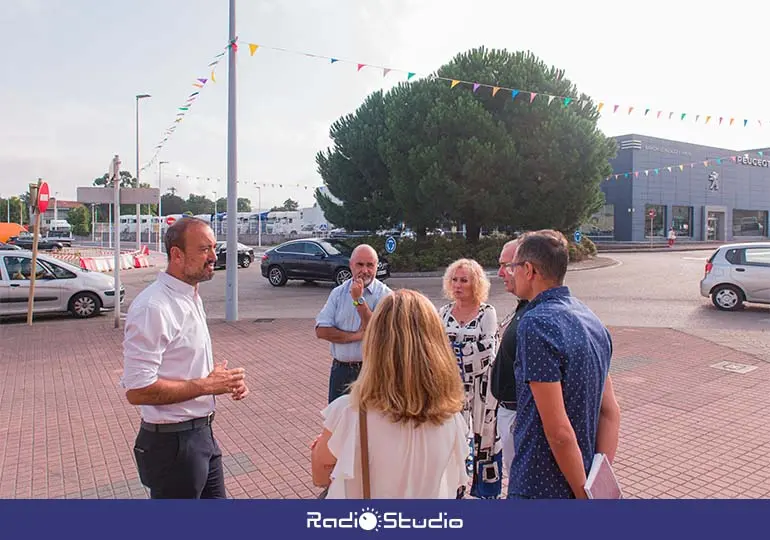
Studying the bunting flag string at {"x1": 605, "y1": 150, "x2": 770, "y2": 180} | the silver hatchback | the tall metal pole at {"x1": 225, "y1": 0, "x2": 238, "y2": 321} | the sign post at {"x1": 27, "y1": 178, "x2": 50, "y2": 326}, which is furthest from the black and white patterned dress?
the bunting flag string at {"x1": 605, "y1": 150, "x2": 770, "y2": 180}

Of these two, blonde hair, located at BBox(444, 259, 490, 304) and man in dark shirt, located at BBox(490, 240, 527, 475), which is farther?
blonde hair, located at BBox(444, 259, 490, 304)

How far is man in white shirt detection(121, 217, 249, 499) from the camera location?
2.44 metres

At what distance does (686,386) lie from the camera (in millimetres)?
6922

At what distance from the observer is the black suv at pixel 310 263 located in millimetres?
19250

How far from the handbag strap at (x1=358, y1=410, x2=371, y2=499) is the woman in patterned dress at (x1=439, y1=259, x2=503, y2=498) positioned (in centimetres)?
148

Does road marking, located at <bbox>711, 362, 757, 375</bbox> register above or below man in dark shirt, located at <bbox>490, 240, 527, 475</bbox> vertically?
below

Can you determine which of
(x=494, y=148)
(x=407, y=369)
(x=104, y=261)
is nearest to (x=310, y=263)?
(x=494, y=148)

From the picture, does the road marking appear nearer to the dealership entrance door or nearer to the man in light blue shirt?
the man in light blue shirt

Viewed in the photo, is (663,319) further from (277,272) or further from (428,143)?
(428,143)

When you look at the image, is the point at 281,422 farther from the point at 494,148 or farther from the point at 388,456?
the point at 494,148

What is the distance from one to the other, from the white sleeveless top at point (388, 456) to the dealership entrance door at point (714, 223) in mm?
58821

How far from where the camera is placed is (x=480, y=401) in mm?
3510
